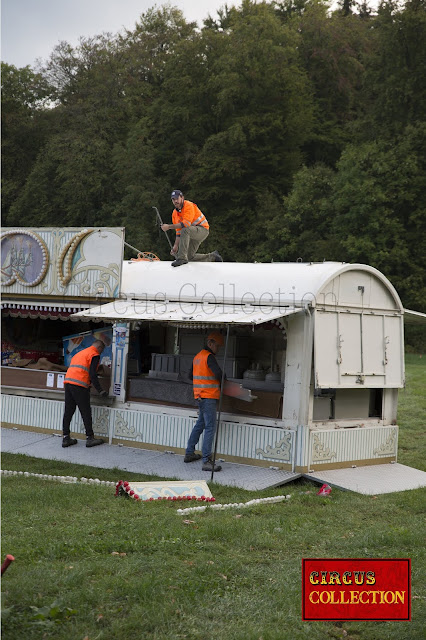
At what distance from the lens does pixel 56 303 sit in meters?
14.4

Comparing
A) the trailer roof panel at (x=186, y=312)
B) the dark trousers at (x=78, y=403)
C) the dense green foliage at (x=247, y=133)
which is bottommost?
the dark trousers at (x=78, y=403)

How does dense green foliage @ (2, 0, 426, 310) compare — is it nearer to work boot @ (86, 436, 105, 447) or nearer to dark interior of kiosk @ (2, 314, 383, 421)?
dark interior of kiosk @ (2, 314, 383, 421)

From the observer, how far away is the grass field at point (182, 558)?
19.1ft

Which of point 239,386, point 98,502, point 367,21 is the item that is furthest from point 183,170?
point 98,502

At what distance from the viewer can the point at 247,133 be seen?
131ft

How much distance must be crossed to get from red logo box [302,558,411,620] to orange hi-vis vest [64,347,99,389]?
7.30 meters

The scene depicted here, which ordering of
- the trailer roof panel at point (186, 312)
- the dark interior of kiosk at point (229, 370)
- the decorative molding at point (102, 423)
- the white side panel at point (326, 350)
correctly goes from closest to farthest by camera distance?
the trailer roof panel at point (186, 312) < the white side panel at point (326, 350) < the dark interior of kiosk at point (229, 370) < the decorative molding at point (102, 423)

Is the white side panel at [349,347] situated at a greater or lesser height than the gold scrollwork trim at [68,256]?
lesser

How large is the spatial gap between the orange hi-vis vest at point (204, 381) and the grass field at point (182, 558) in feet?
5.12

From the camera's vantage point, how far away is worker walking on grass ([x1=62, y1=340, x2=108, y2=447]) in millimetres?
13000

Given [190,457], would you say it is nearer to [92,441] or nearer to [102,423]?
[92,441]

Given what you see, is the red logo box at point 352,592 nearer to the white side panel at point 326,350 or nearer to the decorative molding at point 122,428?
the white side panel at point 326,350

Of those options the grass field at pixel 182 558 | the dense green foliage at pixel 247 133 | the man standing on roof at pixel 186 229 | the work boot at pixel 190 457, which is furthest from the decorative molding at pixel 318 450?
the dense green foliage at pixel 247 133

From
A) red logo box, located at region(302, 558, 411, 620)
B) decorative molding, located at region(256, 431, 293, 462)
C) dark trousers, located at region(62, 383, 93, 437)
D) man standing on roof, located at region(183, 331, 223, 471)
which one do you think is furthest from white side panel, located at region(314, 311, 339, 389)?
red logo box, located at region(302, 558, 411, 620)
